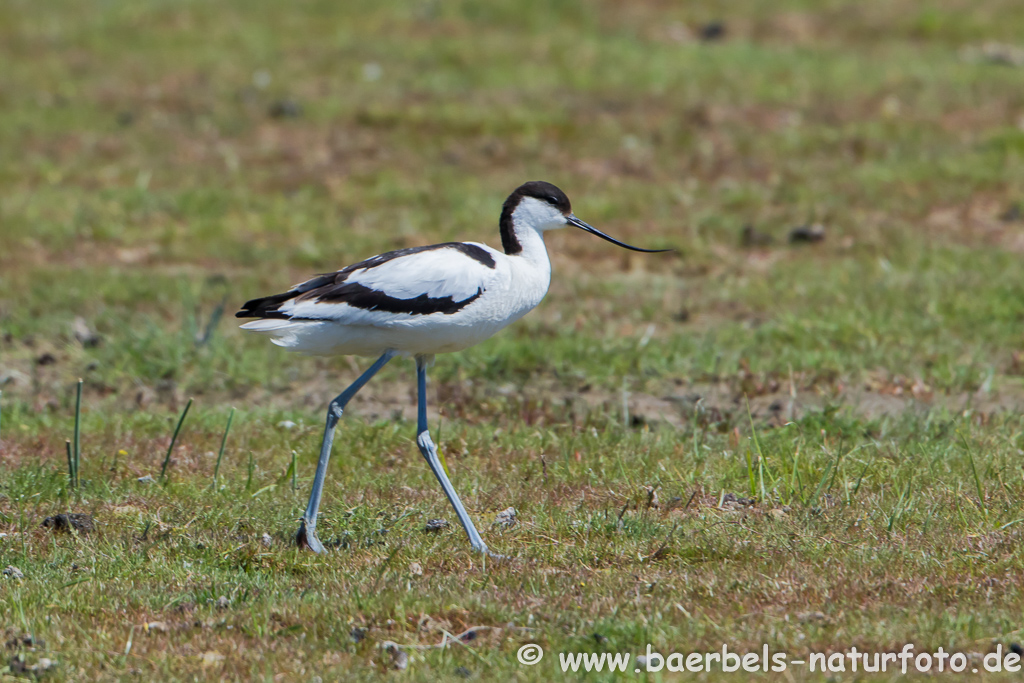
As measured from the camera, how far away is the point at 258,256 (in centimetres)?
928

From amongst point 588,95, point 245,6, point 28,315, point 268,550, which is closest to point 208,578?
point 268,550

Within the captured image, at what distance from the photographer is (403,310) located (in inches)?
192

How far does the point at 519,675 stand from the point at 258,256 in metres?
6.07

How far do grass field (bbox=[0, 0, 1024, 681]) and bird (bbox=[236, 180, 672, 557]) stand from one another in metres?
0.39

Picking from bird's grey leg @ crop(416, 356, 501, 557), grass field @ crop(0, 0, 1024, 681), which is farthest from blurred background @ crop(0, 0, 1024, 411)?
bird's grey leg @ crop(416, 356, 501, 557)

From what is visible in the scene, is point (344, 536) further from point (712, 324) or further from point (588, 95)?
point (588, 95)

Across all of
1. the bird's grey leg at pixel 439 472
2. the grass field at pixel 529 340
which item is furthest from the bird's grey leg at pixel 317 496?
the bird's grey leg at pixel 439 472

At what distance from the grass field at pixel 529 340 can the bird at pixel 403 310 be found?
1.28 feet

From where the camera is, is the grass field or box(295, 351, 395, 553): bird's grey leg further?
box(295, 351, 395, 553): bird's grey leg

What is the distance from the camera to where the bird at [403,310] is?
4863 mm

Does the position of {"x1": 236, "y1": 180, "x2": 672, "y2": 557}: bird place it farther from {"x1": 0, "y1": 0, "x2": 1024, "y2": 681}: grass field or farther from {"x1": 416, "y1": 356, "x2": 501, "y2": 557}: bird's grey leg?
{"x1": 0, "y1": 0, "x2": 1024, "y2": 681}: grass field

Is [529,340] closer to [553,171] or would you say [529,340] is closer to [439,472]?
[439,472]

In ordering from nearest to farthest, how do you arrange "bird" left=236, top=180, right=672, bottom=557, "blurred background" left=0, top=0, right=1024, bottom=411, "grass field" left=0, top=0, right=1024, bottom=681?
1. "grass field" left=0, top=0, right=1024, bottom=681
2. "bird" left=236, top=180, right=672, bottom=557
3. "blurred background" left=0, top=0, right=1024, bottom=411

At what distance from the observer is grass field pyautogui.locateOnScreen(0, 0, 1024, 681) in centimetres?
424
